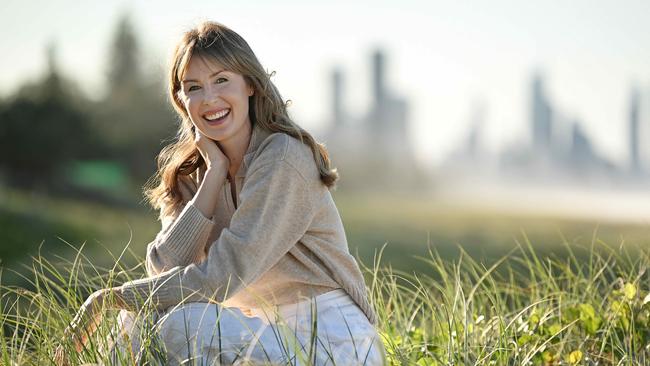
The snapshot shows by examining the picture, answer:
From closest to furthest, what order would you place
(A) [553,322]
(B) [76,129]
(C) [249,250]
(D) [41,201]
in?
(C) [249,250]
(A) [553,322]
(B) [76,129]
(D) [41,201]

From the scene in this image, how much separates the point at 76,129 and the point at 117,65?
51.1 ft

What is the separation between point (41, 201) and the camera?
99.6 feet

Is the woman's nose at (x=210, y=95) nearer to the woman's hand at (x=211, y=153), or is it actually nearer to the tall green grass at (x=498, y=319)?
the woman's hand at (x=211, y=153)

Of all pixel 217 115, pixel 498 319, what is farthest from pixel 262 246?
pixel 498 319

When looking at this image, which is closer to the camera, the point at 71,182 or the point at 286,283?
the point at 286,283

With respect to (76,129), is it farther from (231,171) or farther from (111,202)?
(231,171)

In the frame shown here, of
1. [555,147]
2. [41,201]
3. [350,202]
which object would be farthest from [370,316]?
[555,147]

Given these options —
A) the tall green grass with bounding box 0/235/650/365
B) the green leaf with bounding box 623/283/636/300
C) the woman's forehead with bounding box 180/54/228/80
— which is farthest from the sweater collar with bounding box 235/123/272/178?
the green leaf with bounding box 623/283/636/300

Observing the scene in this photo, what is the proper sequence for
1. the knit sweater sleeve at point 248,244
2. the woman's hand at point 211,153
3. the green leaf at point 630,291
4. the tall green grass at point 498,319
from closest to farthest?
the knit sweater sleeve at point 248,244 < the tall green grass at point 498,319 < the woman's hand at point 211,153 < the green leaf at point 630,291

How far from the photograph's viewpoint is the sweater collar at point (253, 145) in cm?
312

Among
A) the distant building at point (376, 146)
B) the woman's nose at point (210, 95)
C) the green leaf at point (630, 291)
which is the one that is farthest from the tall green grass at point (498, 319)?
the distant building at point (376, 146)

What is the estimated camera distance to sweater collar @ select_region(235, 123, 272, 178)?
3123mm

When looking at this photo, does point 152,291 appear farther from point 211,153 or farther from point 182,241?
point 211,153

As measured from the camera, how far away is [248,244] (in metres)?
2.87
